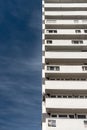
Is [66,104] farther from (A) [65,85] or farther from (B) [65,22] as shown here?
(B) [65,22]

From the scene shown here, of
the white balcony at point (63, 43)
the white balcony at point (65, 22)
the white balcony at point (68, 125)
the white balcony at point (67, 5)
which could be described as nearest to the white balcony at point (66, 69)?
the white balcony at point (63, 43)

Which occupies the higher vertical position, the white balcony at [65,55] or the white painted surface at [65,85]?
the white balcony at [65,55]

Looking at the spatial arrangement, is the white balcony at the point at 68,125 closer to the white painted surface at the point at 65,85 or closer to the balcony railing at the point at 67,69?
the white painted surface at the point at 65,85

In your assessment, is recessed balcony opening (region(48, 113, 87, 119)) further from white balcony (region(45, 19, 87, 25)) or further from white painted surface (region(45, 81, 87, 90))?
white balcony (region(45, 19, 87, 25))

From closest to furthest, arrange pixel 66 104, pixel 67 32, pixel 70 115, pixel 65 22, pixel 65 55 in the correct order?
pixel 66 104 < pixel 70 115 < pixel 65 55 < pixel 67 32 < pixel 65 22

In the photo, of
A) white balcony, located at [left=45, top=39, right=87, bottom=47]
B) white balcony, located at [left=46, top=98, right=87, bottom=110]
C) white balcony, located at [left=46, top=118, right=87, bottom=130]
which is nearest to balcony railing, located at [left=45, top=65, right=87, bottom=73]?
white balcony, located at [left=45, top=39, right=87, bottom=47]

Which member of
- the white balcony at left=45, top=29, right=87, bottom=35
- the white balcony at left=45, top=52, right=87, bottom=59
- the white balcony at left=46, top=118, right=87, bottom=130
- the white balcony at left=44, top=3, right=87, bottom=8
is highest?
the white balcony at left=44, top=3, right=87, bottom=8

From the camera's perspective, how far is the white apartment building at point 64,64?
26906 millimetres

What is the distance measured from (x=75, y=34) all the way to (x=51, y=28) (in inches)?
150

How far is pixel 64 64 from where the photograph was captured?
33469 millimetres

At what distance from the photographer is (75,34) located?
35656 mm

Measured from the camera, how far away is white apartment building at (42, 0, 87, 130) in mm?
26906

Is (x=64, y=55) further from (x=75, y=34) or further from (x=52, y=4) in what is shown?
(x=52, y=4)

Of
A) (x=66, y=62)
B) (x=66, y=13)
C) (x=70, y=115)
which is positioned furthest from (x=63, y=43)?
(x=70, y=115)
